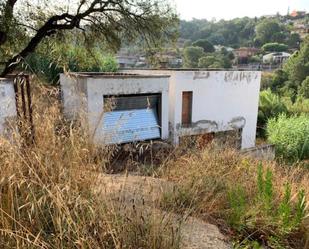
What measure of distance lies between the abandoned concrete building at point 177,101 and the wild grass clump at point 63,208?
546 centimetres

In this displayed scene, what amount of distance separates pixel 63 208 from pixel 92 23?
348 inches

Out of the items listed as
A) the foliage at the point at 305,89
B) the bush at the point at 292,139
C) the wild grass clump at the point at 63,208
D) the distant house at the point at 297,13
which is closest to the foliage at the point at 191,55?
the foliage at the point at 305,89

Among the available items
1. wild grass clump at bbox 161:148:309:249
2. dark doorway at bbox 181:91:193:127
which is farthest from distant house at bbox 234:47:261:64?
wild grass clump at bbox 161:148:309:249

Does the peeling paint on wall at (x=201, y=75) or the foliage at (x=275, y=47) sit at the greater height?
the foliage at (x=275, y=47)

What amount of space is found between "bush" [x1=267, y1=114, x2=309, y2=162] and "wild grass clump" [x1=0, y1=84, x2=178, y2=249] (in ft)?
40.1

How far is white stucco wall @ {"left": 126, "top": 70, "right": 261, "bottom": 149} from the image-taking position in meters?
11.1

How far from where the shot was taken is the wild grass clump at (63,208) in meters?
1.57

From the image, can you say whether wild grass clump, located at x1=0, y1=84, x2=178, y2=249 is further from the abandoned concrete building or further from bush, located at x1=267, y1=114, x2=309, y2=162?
bush, located at x1=267, y1=114, x2=309, y2=162

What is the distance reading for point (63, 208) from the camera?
62.0 inches

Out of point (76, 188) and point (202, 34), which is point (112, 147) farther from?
point (202, 34)

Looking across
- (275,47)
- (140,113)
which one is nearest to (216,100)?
(140,113)

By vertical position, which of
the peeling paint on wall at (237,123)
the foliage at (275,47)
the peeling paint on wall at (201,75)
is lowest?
the peeling paint on wall at (237,123)

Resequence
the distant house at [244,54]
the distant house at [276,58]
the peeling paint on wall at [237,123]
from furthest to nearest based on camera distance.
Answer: the distant house at [276,58], the distant house at [244,54], the peeling paint on wall at [237,123]

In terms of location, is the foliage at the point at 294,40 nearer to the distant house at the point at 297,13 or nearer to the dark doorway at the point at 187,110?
the distant house at the point at 297,13
